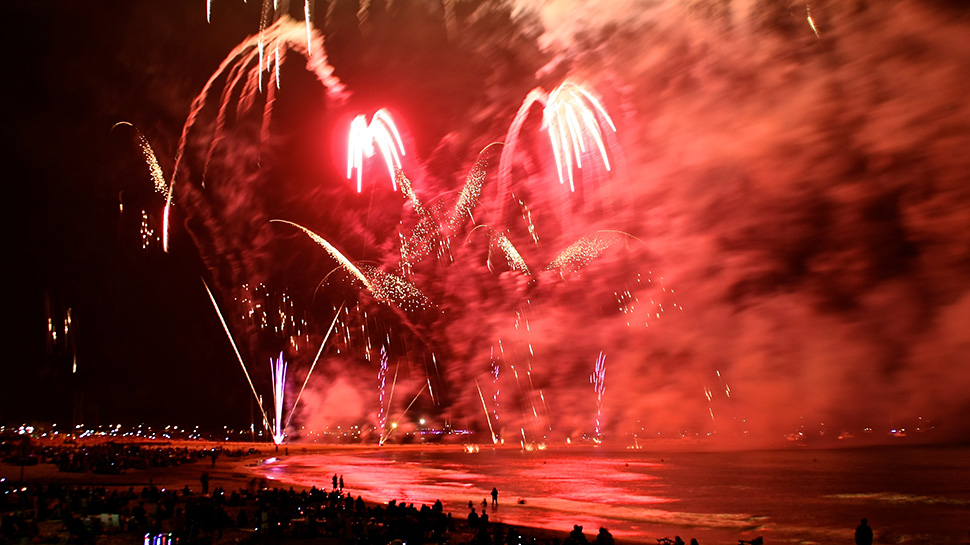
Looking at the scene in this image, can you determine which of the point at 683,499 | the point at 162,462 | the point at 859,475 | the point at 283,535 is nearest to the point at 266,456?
the point at 162,462

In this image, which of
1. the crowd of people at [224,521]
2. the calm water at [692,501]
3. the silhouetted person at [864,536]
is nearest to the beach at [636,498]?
the calm water at [692,501]

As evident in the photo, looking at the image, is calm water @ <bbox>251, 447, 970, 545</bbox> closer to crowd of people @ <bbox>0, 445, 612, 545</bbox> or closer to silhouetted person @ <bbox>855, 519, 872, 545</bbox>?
crowd of people @ <bbox>0, 445, 612, 545</bbox>

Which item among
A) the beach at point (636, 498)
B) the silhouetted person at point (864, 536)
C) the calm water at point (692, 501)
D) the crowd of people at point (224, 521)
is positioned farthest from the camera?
the calm water at point (692, 501)

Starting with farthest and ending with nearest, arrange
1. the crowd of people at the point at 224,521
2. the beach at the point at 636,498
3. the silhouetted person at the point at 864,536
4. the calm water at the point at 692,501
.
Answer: the calm water at the point at 692,501 < the beach at the point at 636,498 < the silhouetted person at the point at 864,536 < the crowd of people at the point at 224,521

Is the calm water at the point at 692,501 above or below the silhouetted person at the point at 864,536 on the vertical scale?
below

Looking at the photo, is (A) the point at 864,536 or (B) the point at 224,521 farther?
(B) the point at 224,521

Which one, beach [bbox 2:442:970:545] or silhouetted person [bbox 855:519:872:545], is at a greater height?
silhouetted person [bbox 855:519:872:545]

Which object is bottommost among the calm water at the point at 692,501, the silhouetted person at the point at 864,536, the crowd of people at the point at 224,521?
the calm water at the point at 692,501

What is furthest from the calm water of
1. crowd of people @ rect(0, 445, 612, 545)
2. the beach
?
crowd of people @ rect(0, 445, 612, 545)

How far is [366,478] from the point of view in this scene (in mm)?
31141

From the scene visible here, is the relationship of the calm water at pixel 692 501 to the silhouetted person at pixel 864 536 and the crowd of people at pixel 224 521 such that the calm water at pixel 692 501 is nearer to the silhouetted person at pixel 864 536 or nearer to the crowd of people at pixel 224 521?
the crowd of people at pixel 224 521

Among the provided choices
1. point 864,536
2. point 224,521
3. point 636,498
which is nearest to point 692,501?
point 636,498

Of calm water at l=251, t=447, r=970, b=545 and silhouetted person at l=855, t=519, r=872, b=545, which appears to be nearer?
silhouetted person at l=855, t=519, r=872, b=545

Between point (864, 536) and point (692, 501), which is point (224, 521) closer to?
point (864, 536)
